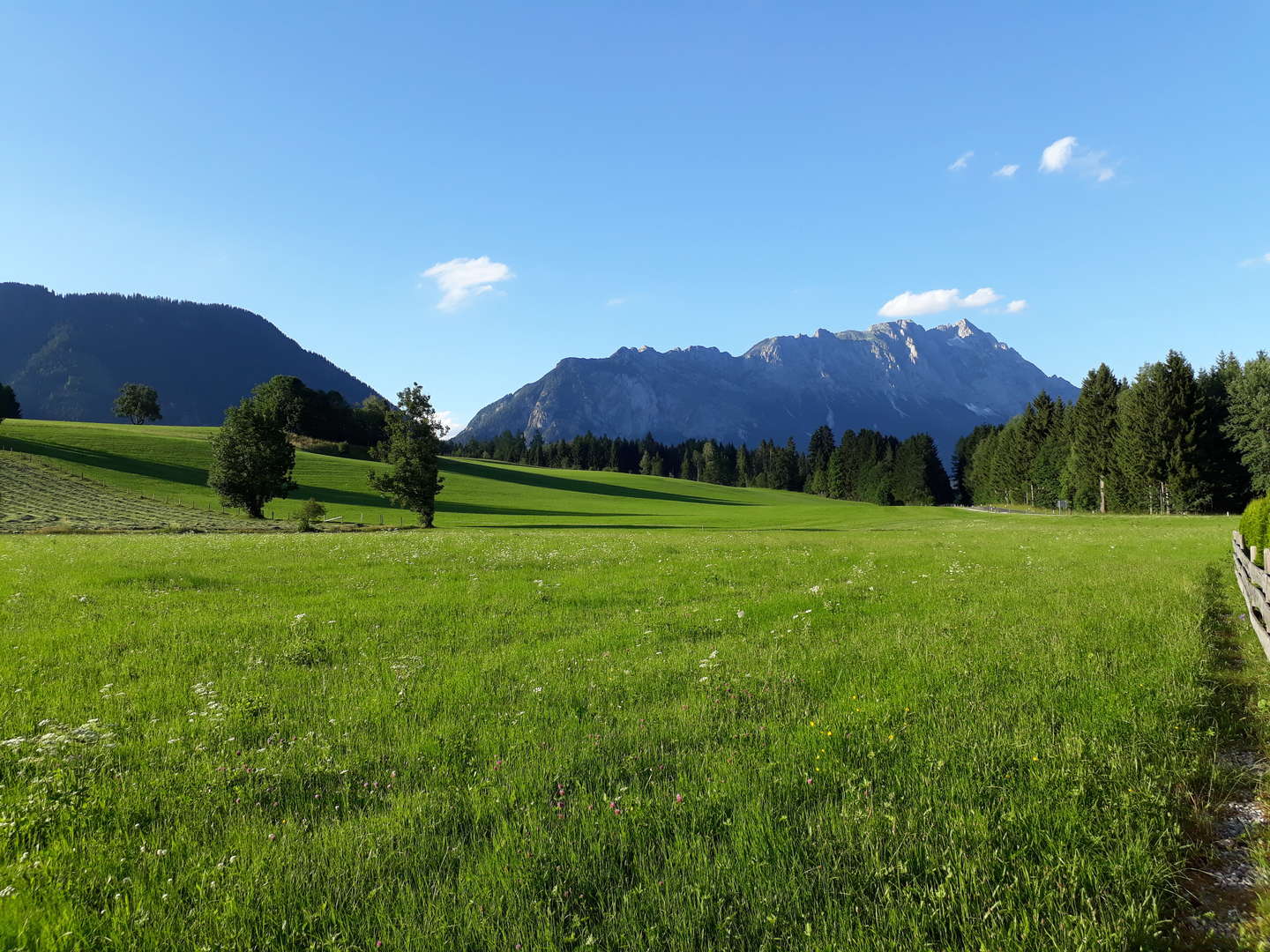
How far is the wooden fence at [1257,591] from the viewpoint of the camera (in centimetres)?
1005

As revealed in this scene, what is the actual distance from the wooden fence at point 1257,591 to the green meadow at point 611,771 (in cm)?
55

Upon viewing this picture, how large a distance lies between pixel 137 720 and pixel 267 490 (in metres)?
64.6

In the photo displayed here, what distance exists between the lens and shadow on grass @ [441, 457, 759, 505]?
423 feet

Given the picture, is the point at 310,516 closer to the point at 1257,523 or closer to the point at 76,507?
the point at 76,507

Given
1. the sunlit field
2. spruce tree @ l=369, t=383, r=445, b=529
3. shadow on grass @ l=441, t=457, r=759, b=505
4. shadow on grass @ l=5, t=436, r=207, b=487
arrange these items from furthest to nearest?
shadow on grass @ l=441, t=457, r=759, b=505 → shadow on grass @ l=5, t=436, r=207, b=487 → spruce tree @ l=369, t=383, r=445, b=529 → the sunlit field

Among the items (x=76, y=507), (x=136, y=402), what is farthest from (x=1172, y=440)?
(x=136, y=402)

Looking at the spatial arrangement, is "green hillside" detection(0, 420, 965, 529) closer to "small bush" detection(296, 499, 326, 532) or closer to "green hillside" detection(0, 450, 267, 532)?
"green hillside" detection(0, 450, 267, 532)

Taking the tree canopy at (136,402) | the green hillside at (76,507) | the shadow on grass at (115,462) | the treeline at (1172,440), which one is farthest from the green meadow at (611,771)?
the tree canopy at (136,402)

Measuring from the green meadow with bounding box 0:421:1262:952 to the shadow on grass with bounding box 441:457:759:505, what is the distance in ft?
364

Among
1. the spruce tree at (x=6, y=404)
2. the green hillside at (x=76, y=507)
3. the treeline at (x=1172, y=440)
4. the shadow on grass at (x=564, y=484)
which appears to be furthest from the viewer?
the shadow on grass at (x=564, y=484)

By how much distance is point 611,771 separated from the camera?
595 cm

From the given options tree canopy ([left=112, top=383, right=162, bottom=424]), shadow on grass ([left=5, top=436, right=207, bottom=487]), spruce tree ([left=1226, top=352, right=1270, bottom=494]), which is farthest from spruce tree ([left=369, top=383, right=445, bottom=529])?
tree canopy ([left=112, top=383, right=162, bottom=424])

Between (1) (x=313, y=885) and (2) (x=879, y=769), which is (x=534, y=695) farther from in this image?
(2) (x=879, y=769)

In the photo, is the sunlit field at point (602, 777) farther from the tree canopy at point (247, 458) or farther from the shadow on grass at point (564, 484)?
the shadow on grass at point (564, 484)
